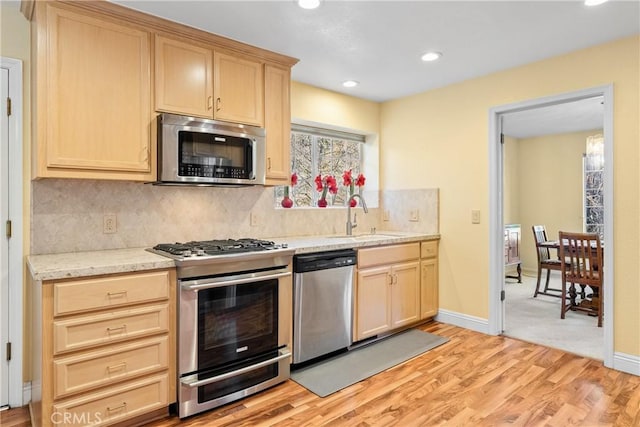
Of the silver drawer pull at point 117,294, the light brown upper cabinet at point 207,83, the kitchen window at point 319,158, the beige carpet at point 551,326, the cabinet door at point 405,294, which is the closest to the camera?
the silver drawer pull at point 117,294

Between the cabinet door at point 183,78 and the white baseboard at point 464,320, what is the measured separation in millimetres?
2934

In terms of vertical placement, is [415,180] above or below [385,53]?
below

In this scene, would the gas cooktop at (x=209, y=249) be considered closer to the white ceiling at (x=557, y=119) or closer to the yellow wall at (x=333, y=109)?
the yellow wall at (x=333, y=109)

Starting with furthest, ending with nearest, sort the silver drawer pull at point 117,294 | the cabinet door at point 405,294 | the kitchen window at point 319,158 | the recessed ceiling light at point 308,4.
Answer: the kitchen window at point 319,158
the cabinet door at point 405,294
the recessed ceiling light at point 308,4
the silver drawer pull at point 117,294

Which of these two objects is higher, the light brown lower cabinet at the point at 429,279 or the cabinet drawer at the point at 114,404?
the light brown lower cabinet at the point at 429,279

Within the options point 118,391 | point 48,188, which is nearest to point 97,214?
point 48,188

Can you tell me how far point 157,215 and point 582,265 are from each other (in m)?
4.34

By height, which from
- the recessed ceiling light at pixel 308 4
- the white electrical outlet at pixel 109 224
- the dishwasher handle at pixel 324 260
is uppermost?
the recessed ceiling light at pixel 308 4

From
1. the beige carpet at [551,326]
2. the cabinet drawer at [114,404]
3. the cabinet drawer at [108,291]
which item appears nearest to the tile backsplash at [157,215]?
the cabinet drawer at [108,291]

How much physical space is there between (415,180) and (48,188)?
10.7ft

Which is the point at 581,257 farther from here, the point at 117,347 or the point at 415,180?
the point at 117,347

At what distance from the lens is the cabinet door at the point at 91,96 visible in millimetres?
2061

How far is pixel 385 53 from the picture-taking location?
2967mm

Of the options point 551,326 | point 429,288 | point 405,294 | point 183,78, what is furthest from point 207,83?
point 551,326
